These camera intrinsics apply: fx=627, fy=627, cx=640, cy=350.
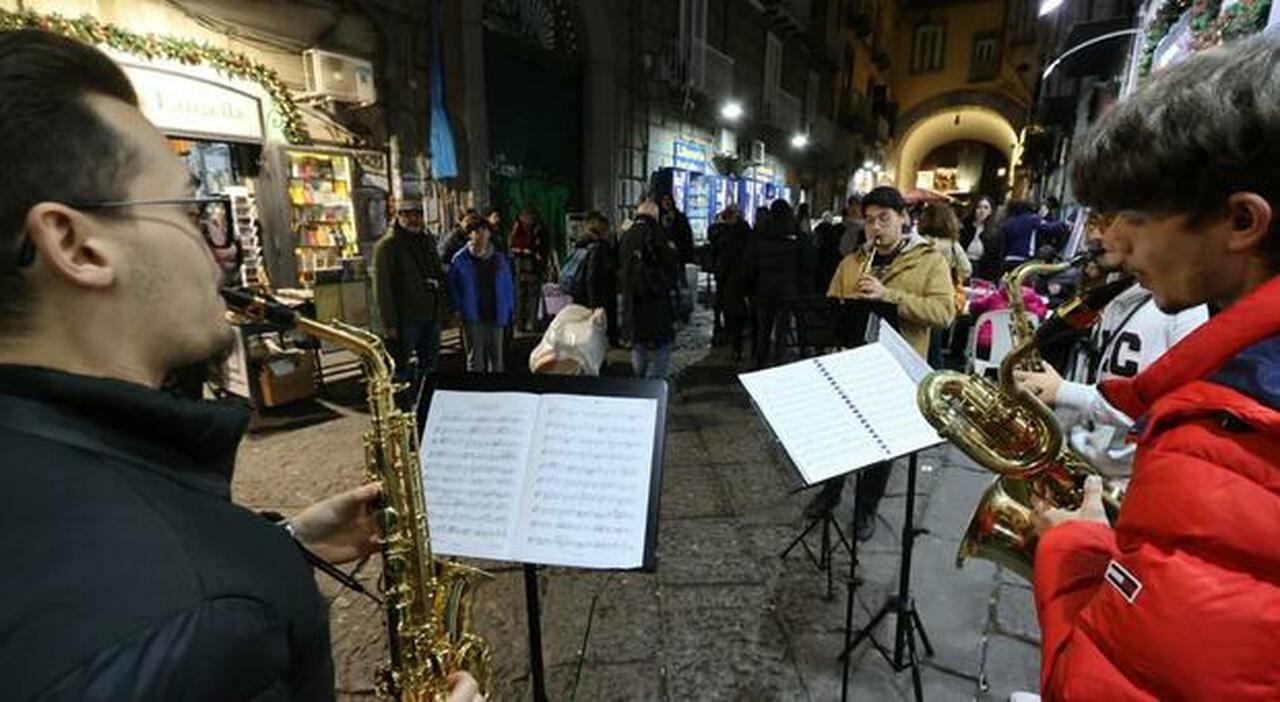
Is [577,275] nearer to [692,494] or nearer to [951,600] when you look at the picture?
[692,494]

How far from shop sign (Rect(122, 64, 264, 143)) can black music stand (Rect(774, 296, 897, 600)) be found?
209 inches

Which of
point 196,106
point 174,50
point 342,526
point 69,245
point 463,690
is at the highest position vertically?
point 174,50

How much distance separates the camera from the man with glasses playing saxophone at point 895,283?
334 cm

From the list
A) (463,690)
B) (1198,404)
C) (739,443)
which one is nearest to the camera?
(1198,404)

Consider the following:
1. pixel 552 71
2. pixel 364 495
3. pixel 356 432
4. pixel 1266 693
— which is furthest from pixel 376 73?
pixel 1266 693

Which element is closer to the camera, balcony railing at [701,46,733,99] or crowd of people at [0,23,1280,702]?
crowd of people at [0,23,1280,702]

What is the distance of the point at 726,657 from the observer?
2604mm

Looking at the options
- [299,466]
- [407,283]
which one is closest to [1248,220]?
[299,466]

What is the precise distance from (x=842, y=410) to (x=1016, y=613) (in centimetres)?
167

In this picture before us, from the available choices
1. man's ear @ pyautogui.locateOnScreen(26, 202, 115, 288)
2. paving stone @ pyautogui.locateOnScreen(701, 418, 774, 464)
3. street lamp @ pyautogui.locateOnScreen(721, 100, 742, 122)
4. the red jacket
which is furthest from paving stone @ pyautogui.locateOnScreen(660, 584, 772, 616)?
street lamp @ pyautogui.locateOnScreen(721, 100, 742, 122)

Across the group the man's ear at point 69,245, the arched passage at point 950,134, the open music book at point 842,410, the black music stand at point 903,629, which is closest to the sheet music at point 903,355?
the open music book at point 842,410

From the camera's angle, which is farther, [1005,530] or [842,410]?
[842,410]

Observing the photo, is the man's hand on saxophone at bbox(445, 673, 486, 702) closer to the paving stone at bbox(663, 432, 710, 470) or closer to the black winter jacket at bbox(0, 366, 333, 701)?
the black winter jacket at bbox(0, 366, 333, 701)

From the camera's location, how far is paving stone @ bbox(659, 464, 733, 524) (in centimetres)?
381
